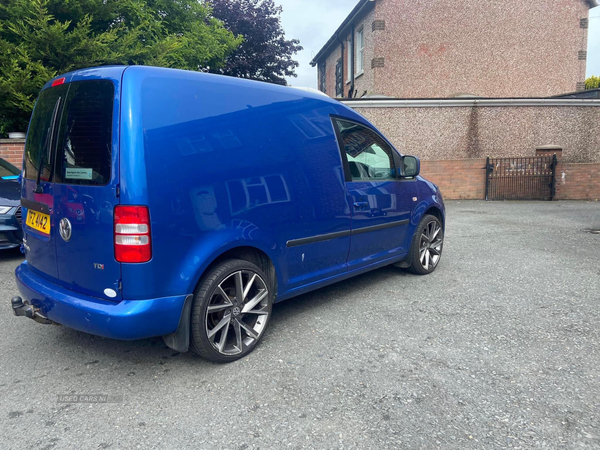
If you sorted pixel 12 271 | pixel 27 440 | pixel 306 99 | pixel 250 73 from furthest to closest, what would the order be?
pixel 250 73, pixel 12 271, pixel 306 99, pixel 27 440

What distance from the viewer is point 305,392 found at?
279cm

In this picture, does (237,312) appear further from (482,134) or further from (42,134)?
(482,134)

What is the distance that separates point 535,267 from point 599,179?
10157mm

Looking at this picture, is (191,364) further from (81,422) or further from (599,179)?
(599,179)

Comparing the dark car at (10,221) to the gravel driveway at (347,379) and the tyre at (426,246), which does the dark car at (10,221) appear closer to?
the gravel driveway at (347,379)

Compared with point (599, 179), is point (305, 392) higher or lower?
lower

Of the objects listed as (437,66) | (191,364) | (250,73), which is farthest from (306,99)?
(250,73)

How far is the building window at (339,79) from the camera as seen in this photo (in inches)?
931

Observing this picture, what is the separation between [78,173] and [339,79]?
23042mm

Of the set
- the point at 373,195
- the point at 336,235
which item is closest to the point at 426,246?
the point at 373,195

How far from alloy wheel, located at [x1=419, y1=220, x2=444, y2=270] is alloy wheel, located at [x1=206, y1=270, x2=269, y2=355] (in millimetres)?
2516

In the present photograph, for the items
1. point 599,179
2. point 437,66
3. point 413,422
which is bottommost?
point 413,422

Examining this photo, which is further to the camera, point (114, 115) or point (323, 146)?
point (323, 146)

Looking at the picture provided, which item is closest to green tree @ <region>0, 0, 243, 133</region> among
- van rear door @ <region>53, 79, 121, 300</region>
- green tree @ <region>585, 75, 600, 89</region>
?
van rear door @ <region>53, 79, 121, 300</region>
